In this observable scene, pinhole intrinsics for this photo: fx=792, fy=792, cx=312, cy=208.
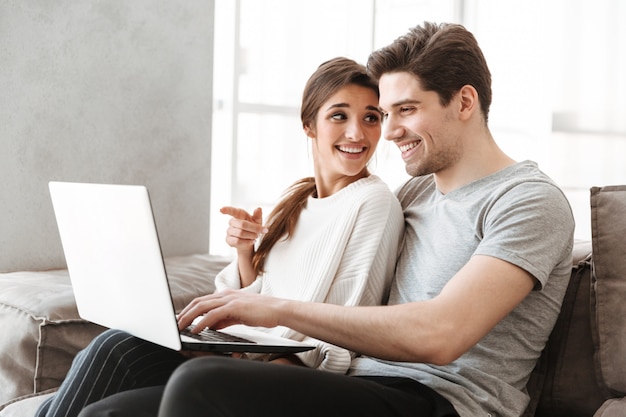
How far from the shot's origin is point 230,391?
1.16 metres

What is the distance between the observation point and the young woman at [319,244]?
1541 mm

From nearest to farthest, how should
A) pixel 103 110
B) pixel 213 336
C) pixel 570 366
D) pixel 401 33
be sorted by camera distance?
pixel 213 336
pixel 570 366
pixel 103 110
pixel 401 33

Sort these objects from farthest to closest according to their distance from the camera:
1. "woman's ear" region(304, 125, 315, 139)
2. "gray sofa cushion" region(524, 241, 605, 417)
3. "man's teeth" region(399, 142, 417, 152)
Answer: "woman's ear" region(304, 125, 315, 139)
"man's teeth" region(399, 142, 417, 152)
"gray sofa cushion" region(524, 241, 605, 417)

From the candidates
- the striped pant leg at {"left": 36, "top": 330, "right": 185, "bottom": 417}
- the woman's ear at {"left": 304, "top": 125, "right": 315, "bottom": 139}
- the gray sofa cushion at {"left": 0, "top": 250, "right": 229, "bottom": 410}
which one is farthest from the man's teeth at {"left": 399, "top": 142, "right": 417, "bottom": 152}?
the gray sofa cushion at {"left": 0, "top": 250, "right": 229, "bottom": 410}

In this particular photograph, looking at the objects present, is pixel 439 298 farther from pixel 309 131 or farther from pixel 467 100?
pixel 309 131

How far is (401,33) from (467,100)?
9.11ft

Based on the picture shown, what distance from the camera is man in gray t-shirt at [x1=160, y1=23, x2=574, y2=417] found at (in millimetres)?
1249

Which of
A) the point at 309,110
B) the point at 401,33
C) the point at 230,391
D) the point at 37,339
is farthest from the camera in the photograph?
the point at 401,33

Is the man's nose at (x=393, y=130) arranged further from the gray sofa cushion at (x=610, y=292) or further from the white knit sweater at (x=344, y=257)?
the gray sofa cushion at (x=610, y=292)

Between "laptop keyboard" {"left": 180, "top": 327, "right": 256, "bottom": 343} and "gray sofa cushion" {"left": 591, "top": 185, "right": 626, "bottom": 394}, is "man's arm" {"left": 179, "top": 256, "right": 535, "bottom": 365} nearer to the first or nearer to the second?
"laptop keyboard" {"left": 180, "top": 327, "right": 256, "bottom": 343}

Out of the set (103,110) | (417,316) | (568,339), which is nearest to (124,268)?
(417,316)

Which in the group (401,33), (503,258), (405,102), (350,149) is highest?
(401,33)

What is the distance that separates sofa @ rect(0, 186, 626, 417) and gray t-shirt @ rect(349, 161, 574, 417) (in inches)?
3.9

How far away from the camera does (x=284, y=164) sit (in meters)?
3.88
